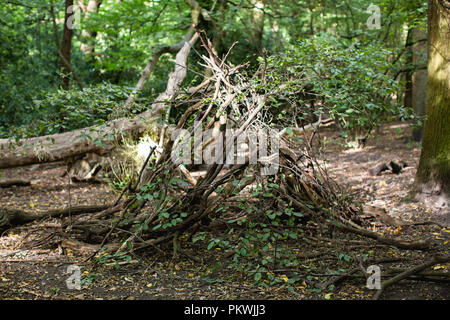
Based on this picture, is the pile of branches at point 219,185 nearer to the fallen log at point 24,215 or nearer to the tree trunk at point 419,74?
the fallen log at point 24,215

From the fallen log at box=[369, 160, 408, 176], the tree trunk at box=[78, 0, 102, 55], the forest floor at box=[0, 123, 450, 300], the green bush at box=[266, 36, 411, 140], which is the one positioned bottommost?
the forest floor at box=[0, 123, 450, 300]

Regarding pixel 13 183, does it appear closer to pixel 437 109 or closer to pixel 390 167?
pixel 390 167

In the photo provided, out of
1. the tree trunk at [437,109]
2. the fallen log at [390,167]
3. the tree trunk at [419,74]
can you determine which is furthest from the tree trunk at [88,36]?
the tree trunk at [437,109]

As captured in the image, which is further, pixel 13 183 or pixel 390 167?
pixel 13 183

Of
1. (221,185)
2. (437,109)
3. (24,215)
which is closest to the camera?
(221,185)

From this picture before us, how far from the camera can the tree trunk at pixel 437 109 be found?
15.3ft

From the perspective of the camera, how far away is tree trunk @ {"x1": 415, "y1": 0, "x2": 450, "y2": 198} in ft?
15.3

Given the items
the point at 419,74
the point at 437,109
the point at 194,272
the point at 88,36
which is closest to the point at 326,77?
the point at 437,109

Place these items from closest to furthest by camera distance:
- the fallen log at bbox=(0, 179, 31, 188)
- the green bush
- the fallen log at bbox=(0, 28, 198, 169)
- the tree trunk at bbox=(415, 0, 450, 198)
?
the green bush < the tree trunk at bbox=(415, 0, 450, 198) < the fallen log at bbox=(0, 28, 198, 169) < the fallen log at bbox=(0, 179, 31, 188)

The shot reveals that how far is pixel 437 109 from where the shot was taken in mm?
4777

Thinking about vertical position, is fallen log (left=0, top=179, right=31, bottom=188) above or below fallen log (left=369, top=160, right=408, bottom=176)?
below

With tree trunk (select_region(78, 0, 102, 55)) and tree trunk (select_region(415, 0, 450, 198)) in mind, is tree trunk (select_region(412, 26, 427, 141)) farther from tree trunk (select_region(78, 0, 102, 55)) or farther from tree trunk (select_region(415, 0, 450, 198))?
tree trunk (select_region(78, 0, 102, 55))

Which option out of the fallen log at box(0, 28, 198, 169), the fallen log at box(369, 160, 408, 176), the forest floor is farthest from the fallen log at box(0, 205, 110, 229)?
the fallen log at box(369, 160, 408, 176)

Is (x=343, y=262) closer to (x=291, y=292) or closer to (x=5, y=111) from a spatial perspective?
(x=291, y=292)
